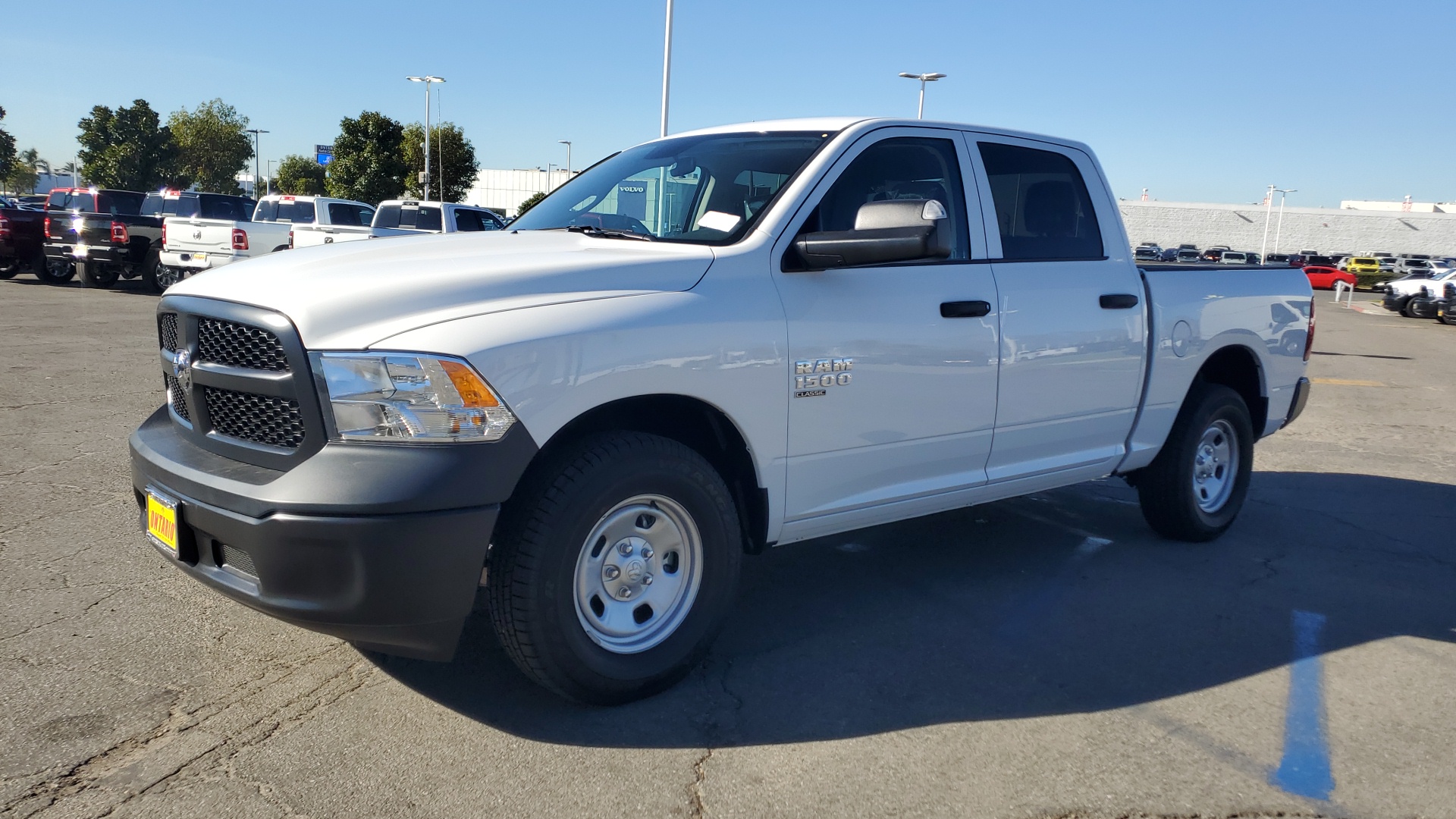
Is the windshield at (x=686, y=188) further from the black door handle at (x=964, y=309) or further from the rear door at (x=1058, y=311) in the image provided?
the rear door at (x=1058, y=311)

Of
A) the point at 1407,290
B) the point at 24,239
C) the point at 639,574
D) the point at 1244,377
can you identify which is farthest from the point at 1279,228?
the point at 639,574

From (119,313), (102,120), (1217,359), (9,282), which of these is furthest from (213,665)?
(102,120)

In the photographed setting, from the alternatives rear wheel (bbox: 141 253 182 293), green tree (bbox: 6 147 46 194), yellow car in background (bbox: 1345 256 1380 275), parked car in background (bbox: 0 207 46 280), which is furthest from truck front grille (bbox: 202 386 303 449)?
green tree (bbox: 6 147 46 194)

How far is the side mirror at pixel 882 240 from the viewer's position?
347 cm

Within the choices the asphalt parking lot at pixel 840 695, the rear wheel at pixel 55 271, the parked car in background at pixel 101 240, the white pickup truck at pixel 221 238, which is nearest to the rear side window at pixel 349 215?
the white pickup truck at pixel 221 238

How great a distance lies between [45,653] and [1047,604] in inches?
150

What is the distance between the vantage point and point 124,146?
6588cm

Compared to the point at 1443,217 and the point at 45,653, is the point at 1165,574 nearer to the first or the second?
the point at 45,653

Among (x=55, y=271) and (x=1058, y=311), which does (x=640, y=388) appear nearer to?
(x=1058, y=311)

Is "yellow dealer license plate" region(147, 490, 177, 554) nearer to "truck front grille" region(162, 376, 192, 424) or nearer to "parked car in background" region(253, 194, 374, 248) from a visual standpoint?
"truck front grille" region(162, 376, 192, 424)

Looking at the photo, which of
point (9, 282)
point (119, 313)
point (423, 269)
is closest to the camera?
point (423, 269)

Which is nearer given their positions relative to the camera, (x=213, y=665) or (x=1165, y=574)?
(x=213, y=665)

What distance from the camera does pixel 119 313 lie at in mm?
15406

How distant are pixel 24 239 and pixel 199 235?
577cm
